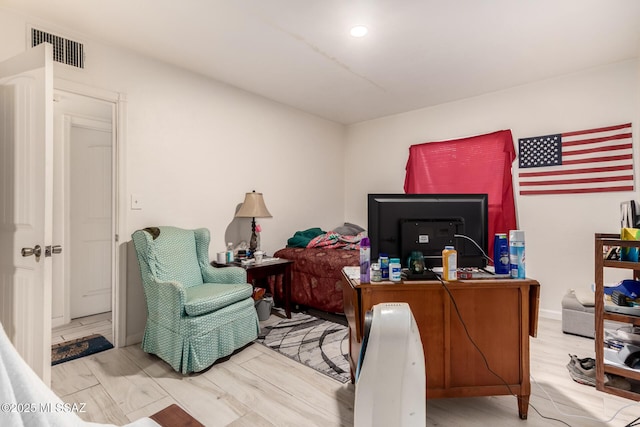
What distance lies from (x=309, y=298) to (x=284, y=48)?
253 centimetres

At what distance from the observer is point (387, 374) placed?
941mm

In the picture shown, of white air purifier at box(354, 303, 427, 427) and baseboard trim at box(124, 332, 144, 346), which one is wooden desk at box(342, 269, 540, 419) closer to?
white air purifier at box(354, 303, 427, 427)

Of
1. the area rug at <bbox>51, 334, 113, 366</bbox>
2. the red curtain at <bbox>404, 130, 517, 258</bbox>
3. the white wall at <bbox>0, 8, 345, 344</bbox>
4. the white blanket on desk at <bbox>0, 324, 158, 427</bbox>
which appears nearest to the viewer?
the white blanket on desk at <bbox>0, 324, 158, 427</bbox>

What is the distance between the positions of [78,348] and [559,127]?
5.11m

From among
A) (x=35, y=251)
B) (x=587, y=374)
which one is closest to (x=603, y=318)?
(x=587, y=374)

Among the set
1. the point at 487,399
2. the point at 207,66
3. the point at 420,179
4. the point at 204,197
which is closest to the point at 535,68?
the point at 420,179

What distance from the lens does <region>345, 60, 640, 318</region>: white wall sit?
9.87ft

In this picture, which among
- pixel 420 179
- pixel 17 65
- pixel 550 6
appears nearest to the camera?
pixel 17 65

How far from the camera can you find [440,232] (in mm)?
1759

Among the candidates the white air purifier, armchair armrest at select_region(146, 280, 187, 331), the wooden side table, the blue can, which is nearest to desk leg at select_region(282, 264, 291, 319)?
the wooden side table

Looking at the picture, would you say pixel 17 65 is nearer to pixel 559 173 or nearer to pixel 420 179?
pixel 420 179

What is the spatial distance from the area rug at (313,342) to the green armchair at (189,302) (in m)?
0.29

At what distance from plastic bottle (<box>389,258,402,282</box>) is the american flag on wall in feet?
8.88

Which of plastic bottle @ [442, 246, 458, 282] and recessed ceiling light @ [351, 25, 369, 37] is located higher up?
recessed ceiling light @ [351, 25, 369, 37]
